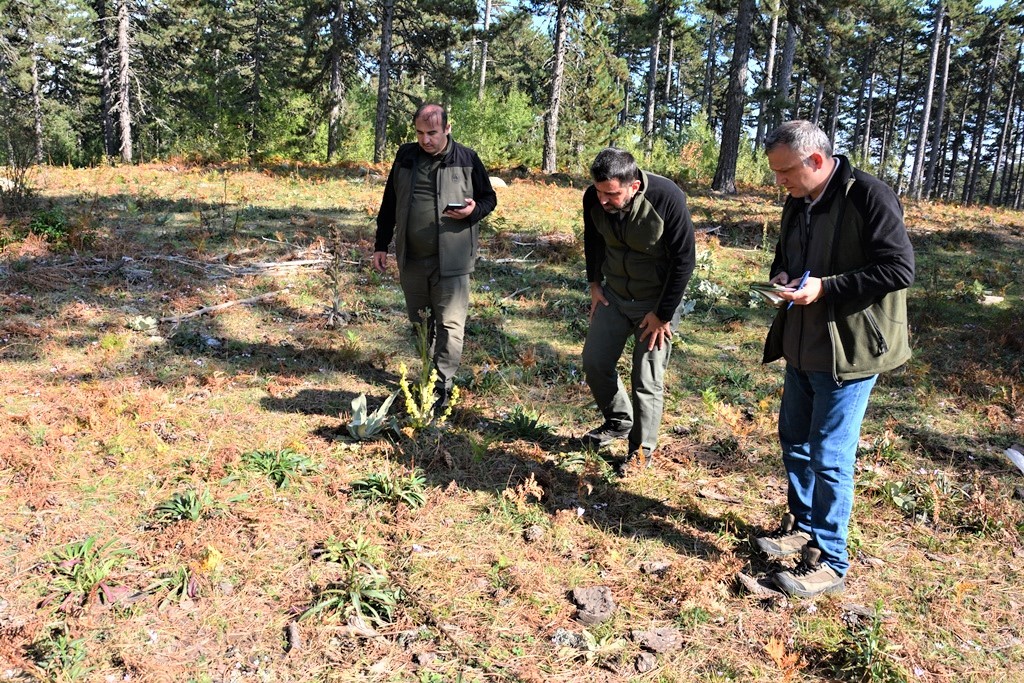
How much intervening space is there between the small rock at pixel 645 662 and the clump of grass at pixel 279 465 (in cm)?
230

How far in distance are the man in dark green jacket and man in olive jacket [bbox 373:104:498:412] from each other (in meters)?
1.06

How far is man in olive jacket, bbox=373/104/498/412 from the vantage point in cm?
489

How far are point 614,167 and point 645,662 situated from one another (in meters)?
2.52

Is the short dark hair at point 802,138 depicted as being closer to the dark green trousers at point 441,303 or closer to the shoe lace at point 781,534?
the shoe lace at point 781,534

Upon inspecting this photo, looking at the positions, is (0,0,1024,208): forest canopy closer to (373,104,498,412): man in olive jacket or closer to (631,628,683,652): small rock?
(373,104,498,412): man in olive jacket

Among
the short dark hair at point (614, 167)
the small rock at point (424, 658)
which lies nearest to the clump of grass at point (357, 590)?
the small rock at point (424, 658)

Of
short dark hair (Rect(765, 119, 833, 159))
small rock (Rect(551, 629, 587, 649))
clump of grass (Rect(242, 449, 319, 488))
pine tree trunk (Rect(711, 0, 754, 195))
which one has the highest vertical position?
pine tree trunk (Rect(711, 0, 754, 195))

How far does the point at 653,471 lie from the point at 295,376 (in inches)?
126

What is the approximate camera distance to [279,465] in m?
4.18

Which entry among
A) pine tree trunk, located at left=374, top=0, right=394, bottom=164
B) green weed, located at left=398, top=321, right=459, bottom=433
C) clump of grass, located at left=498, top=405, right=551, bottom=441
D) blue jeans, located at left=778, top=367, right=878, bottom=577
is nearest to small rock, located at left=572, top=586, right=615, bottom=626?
blue jeans, located at left=778, top=367, right=878, bottom=577

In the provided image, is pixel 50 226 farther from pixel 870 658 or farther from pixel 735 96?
pixel 735 96

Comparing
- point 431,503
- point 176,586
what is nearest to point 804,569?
point 431,503

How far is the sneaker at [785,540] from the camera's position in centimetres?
368

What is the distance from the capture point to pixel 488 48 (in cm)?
3991
